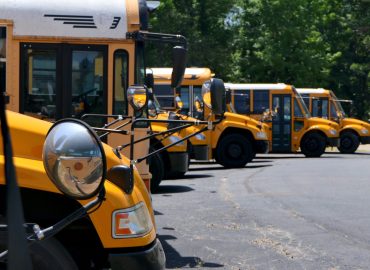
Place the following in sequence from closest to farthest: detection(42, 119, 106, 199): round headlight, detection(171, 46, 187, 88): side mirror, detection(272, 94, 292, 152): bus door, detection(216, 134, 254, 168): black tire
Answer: detection(42, 119, 106, 199): round headlight < detection(171, 46, 187, 88): side mirror < detection(216, 134, 254, 168): black tire < detection(272, 94, 292, 152): bus door

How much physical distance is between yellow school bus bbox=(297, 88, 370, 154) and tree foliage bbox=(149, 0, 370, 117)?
999 cm

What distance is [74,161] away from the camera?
278cm

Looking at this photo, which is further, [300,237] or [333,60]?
[333,60]

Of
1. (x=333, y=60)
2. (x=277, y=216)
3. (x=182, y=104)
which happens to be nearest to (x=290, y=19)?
(x=333, y=60)

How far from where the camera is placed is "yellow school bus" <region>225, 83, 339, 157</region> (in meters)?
23.9

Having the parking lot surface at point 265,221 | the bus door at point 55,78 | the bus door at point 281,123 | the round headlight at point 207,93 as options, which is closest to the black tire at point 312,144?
the bus door at point 281,123

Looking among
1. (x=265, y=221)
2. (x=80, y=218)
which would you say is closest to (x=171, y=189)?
(x=265, y=221)

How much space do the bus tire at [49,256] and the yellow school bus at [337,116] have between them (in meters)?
24.0

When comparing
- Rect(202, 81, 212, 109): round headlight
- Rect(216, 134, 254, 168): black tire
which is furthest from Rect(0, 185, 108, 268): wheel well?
Rect(216, 134, 254, 168): black tire

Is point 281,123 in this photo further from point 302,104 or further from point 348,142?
point 348,142

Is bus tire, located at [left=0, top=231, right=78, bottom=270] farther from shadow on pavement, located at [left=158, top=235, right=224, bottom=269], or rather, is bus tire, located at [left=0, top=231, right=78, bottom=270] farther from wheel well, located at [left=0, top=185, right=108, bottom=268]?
shadow on pavement, located at [left=158, top=235, right=224, bottom=269]

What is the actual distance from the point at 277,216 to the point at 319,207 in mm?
1223

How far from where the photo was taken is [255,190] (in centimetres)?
1306

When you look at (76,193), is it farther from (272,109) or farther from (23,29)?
(272,109)
